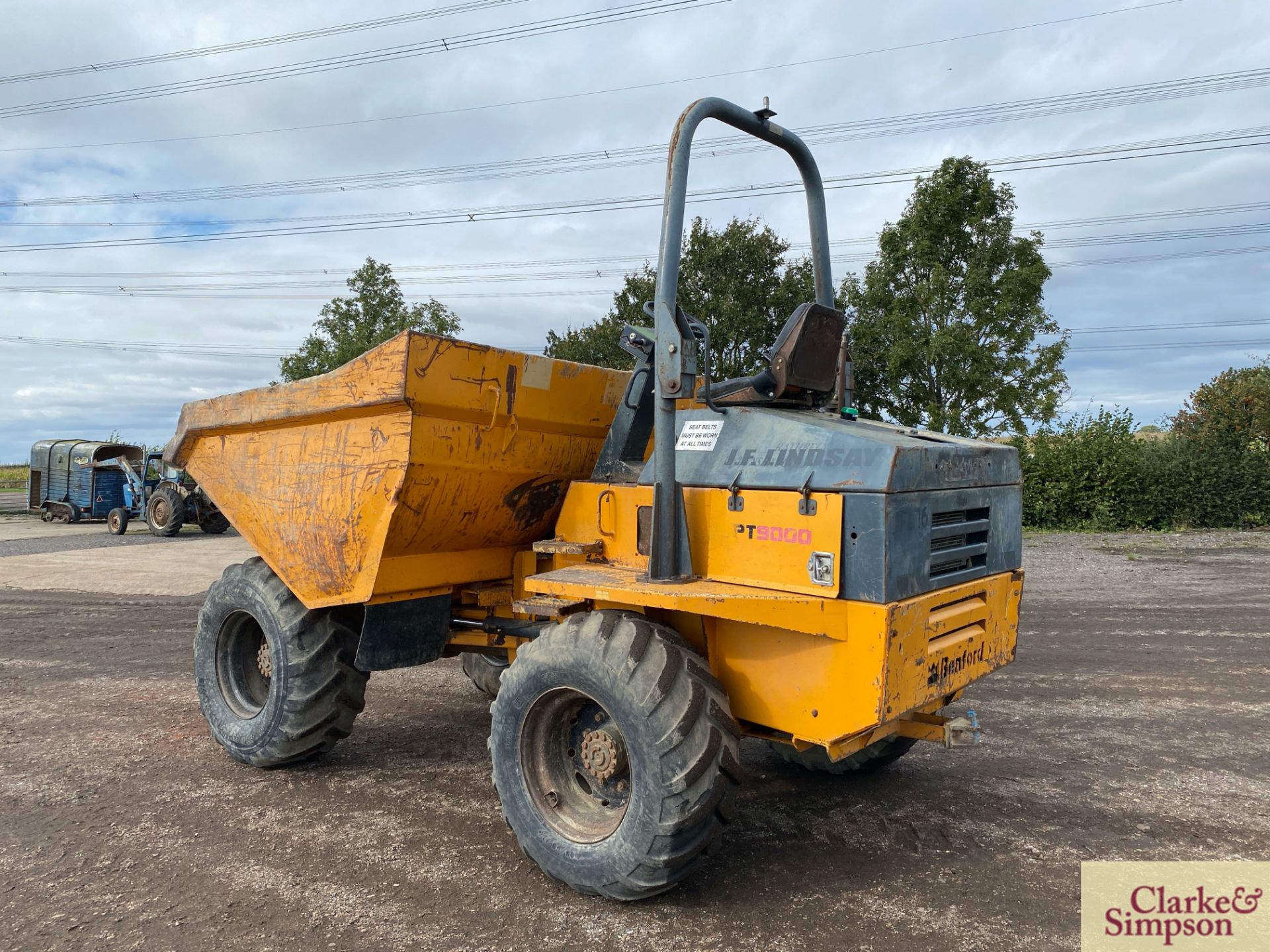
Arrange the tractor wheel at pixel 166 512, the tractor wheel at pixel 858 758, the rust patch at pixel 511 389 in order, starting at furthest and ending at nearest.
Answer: the tractor wheel at pixel 166 512
the tractor wheel at pixel 858 758
the rust patch at pixel 511 389

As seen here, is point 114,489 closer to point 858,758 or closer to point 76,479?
point 76,479

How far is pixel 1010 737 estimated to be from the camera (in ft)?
19.6

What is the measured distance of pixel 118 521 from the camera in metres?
22.7

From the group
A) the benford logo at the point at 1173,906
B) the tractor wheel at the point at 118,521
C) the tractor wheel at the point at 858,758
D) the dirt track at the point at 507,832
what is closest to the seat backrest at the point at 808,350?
the tractor wheel at the point at 858,758

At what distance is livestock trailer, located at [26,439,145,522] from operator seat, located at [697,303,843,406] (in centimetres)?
2492

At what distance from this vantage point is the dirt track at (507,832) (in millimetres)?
3480

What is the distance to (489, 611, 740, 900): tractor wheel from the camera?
11.3 feet

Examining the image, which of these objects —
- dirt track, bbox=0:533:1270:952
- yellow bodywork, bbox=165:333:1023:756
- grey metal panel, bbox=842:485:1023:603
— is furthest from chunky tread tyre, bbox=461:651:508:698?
grey metal panel, bbox=842:485:1023:603

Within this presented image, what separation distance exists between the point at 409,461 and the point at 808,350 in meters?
1.93

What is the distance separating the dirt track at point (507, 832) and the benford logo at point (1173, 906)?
4.1 inches

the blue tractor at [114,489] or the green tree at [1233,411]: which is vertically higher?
the green tree at [1233,411]

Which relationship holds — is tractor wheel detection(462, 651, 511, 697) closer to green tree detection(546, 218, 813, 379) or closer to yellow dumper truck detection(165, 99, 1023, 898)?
yellow dumper truck detection(165, 99, 1023, 898)

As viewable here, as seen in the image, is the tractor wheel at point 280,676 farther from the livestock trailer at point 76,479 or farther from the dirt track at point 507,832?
the livestock trailer at point 76,479

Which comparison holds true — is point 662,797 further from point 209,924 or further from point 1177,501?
point 1177,501
